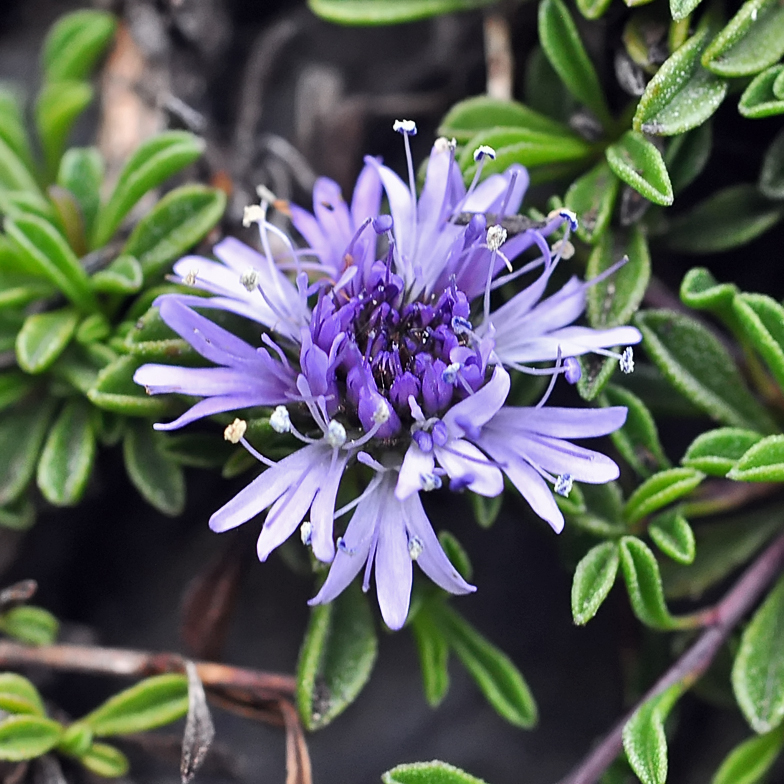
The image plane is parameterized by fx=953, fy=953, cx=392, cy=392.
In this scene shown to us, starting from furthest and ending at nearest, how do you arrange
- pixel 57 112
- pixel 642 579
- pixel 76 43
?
pixel 76 43, pixel 57 112, pixel 642 579

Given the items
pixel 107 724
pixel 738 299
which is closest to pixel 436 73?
pixel 738 299

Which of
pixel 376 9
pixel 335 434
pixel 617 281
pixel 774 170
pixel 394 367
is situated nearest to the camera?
pixel 335 434

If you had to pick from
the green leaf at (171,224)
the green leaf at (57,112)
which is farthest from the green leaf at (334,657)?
the green leaf at (57,112)

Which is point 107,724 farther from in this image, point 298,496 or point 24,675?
point 298,496

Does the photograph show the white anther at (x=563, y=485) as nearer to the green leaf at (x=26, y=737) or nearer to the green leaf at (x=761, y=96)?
the green leaf at (x=761, y=96)

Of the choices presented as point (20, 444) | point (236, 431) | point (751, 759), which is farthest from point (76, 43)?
point (751, 759)

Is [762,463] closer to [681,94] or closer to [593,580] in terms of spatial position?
[593,580]

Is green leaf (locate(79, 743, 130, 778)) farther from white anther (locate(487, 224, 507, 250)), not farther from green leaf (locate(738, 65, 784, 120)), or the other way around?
green leaf (locate(738, 65, 784, 120))
